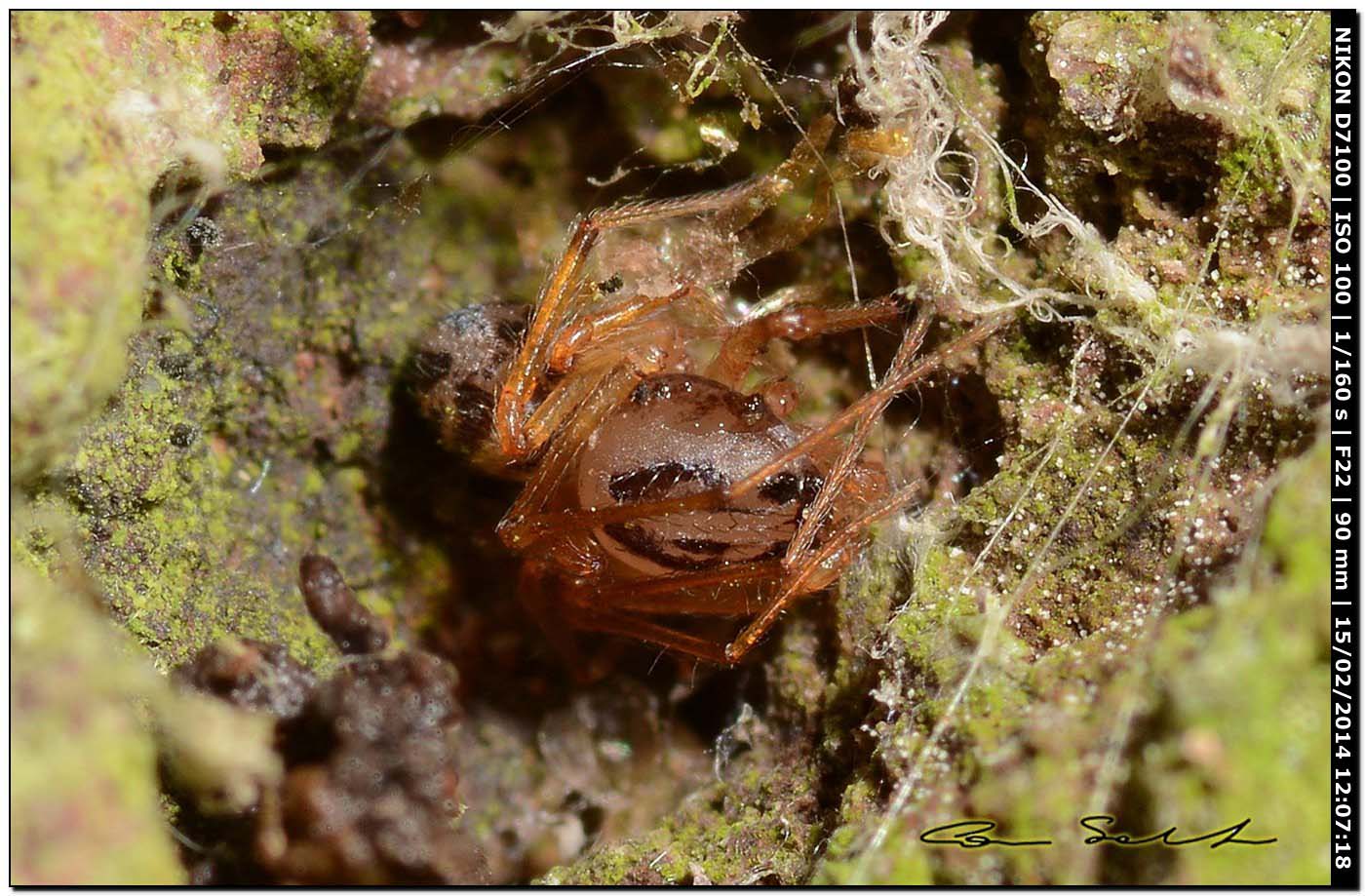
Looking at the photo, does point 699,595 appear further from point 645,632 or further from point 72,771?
point 72,771

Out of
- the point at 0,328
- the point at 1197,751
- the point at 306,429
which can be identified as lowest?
the point at 0,328

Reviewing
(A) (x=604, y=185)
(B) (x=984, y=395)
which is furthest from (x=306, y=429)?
(B) (x=984, y=395)

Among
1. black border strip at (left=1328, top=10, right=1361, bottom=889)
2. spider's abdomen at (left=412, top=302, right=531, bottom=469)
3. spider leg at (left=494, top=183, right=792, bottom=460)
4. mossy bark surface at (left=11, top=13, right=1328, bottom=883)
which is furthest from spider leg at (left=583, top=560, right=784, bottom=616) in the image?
black border strip at (left=1328, top=10, right=1361, bottom=889)

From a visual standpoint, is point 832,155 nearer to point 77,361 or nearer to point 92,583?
point 77,361

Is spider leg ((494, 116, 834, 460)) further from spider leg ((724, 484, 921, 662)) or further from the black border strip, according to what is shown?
the black border strip

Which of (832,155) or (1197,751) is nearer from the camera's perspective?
(1197,751)

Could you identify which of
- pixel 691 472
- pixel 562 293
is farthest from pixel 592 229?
pixel 691 472

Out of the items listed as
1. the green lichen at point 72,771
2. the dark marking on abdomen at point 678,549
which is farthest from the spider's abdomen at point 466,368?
the green lichen at point 72,771
